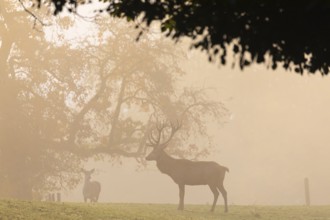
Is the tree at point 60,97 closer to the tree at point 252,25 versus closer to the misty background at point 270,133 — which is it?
the tree at point 252,25

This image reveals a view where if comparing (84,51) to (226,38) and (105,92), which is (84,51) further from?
(226,38)

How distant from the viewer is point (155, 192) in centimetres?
7081

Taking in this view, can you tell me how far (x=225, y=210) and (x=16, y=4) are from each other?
1416cm

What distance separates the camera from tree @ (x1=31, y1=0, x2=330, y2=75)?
5.46m

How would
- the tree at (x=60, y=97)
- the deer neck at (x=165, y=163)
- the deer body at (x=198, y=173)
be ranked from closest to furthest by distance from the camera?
the deer body at (x=198, y=173) → the deer neck at (x=165, y=163) → the tree at (x=60, y=97)

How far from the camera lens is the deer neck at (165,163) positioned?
69.1 ft

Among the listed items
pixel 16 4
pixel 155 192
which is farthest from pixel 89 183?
pixel 155 192

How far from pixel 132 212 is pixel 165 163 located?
4.16 m

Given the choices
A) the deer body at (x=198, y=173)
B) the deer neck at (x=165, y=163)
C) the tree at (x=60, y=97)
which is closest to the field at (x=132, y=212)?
the deer body at (x=198, y=173)

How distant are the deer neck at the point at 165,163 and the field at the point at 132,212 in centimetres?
128

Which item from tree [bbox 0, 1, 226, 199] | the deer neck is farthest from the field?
tree [bbox 0, 1, 226, 199]

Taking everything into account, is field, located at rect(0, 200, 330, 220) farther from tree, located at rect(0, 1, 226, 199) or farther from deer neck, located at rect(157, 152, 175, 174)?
tree, located at rect(0, 1, 226, 199)

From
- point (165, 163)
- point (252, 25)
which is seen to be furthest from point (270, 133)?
point (252, 25)

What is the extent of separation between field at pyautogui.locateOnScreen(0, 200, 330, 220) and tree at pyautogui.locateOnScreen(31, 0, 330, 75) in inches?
321
